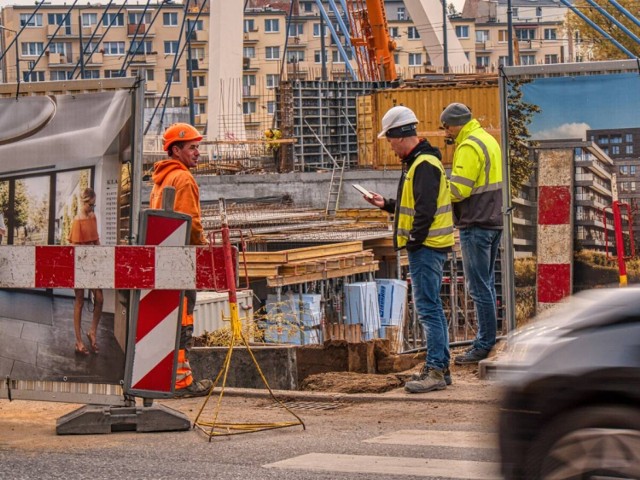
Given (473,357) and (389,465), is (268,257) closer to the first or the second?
(473,357)

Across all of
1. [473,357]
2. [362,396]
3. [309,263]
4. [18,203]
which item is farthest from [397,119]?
[309,263]

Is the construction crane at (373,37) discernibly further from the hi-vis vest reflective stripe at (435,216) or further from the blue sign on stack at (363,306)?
the hi-vis vest reflective stripe at (435,216)

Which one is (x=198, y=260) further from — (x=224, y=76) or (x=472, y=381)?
(x=224, y=76)

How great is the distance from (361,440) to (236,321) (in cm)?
138

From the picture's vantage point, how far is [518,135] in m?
10.1

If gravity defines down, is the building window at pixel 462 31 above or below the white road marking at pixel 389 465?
above

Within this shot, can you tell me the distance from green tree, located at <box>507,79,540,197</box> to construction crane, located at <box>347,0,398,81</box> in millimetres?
37242

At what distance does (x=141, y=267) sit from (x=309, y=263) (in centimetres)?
1503

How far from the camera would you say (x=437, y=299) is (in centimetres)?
1045

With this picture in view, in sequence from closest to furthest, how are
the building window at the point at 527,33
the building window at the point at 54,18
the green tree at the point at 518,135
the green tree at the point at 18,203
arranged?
the green tree at the point at 18,203, the green tree at the point at 518,135, the building window at the point at 54,18, the building window at the point at 527,33

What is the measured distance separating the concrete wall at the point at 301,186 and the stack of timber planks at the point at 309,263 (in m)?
11.2

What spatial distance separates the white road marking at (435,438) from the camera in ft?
26.1

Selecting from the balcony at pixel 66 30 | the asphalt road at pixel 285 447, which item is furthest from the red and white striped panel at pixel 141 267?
the balcony at pixel 66 30

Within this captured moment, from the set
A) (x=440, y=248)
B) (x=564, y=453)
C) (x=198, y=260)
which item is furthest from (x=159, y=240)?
(x=564, y=453)
